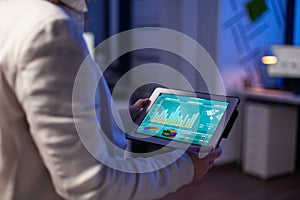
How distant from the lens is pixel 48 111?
606mm

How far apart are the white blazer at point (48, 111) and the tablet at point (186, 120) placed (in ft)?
0.48

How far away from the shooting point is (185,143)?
809 millimetres

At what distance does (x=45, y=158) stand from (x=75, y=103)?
0.11 meters

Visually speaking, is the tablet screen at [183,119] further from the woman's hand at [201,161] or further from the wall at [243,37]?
the wall at [243,37]

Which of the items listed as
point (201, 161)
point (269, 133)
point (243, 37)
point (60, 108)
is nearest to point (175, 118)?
point (201, 161)

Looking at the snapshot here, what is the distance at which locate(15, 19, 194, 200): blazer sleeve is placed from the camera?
0.60 m

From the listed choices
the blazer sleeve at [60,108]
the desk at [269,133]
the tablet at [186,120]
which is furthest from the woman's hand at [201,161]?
the desk at [269,133]

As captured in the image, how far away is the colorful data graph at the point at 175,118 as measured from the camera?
2.82 feet

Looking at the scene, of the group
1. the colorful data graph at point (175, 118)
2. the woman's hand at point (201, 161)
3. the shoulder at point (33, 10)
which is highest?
the shoulder at point (33, 10)

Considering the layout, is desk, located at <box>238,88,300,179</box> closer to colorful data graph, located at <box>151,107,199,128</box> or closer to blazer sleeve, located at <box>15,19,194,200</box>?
colorful data graph, located at <box>151,107,199,128</box>

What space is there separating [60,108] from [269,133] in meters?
3.07

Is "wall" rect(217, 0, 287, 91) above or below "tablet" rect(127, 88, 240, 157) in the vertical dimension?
below

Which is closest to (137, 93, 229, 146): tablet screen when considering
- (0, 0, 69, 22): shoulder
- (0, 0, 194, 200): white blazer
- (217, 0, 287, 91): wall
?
(0, 0, 194, 200): white blazer

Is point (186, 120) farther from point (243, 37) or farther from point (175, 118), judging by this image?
point (243, 37)
